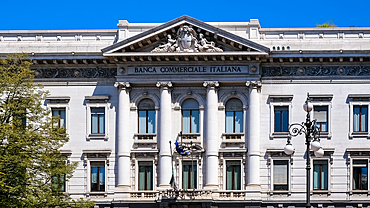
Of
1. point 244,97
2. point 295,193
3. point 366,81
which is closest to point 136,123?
point 244,97

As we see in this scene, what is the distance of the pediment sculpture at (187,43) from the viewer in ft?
188

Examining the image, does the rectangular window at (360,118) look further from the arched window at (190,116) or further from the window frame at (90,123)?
the window frame at (90,123)

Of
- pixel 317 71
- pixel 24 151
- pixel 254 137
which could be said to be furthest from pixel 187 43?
pixel 24 151

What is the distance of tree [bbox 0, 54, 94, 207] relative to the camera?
48844 mm

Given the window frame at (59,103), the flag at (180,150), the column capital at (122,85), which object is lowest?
the flag at (180,150)

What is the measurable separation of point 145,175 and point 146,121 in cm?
372

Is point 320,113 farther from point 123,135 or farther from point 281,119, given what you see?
point 123,135

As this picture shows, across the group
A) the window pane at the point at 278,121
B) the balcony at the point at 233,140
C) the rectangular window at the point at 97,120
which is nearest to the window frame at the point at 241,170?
the balcony at the point at 233,140

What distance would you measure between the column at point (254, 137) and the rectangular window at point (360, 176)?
6.45m

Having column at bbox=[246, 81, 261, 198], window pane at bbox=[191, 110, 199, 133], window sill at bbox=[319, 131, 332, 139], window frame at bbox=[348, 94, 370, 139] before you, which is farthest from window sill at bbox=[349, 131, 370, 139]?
window pane at bbox=[191, 110, 199, 133]

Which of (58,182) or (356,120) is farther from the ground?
(356,120)

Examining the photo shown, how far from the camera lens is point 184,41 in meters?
57.4

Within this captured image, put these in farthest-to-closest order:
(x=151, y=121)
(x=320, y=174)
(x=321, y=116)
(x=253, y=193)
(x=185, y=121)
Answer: (x=151, y=121), (x=185, y=121), (x=321, y=116), (x=320, y=174), (x=253, y=193)

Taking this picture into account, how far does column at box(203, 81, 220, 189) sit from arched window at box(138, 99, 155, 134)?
3806 millimetres
